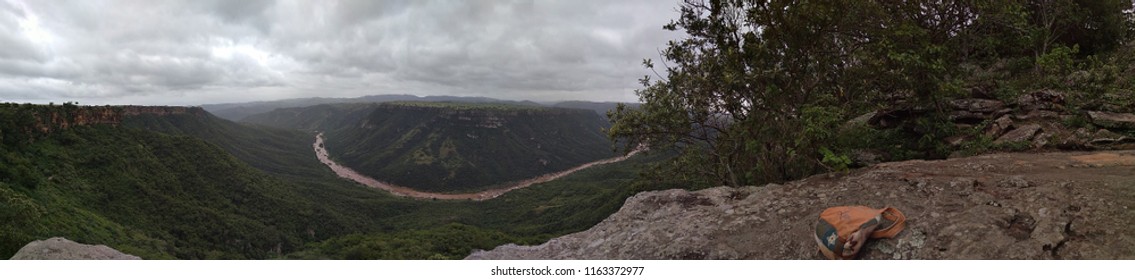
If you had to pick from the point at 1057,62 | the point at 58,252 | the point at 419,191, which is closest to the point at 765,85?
the point at 1057,62

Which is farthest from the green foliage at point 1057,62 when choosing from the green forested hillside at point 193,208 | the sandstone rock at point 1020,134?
the green forested hillside at point 193,208

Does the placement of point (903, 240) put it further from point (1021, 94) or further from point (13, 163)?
point (13, 163)

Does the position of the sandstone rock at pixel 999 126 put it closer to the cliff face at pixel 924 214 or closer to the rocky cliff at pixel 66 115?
the cliff face at pixel 924 214

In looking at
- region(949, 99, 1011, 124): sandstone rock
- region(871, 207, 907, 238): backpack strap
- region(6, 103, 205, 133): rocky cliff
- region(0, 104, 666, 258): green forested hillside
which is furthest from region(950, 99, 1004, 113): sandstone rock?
region(6, 103, 205, 133): rocky cliff

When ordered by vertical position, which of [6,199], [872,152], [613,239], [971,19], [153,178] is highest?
[971,19]
